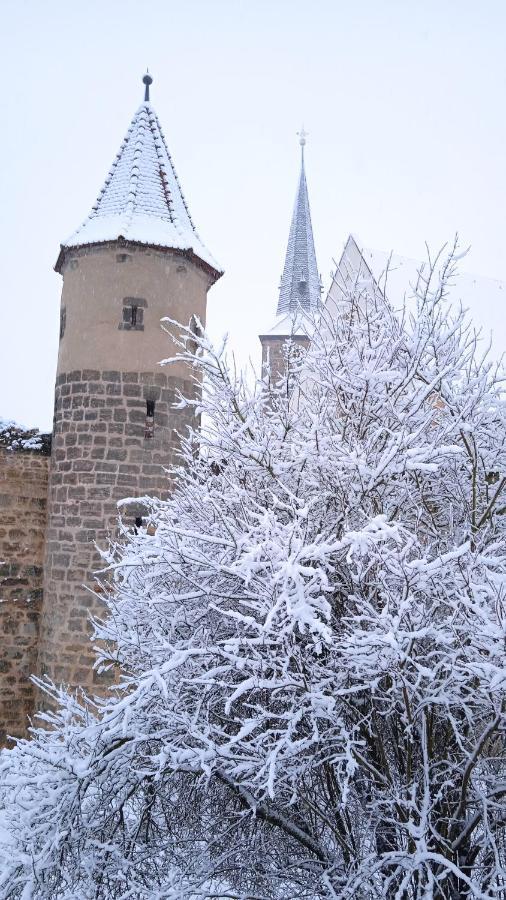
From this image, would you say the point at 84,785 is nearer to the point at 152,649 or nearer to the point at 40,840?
the point at 40,840

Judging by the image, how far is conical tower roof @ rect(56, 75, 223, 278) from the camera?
31.0 feet

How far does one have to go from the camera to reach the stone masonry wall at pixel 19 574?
31.1ft

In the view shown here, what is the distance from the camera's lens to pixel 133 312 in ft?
30.8

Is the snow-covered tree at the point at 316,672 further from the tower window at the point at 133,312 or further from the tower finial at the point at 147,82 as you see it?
the tower finial at the point at 147,82

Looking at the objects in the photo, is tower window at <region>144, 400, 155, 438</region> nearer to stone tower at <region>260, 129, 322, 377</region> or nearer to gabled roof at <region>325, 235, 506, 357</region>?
gabled roof at <region>325, 235, 506, 357</region>

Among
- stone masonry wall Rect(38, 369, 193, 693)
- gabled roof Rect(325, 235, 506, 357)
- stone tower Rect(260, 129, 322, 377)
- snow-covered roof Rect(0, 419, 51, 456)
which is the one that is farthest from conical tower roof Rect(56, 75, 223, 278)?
stone tower Rect(260, 129, 322, 377)

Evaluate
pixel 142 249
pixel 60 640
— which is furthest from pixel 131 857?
pixel 142 249

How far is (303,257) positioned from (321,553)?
27.5 meters

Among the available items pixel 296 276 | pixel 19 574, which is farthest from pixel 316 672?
pixel 296 276

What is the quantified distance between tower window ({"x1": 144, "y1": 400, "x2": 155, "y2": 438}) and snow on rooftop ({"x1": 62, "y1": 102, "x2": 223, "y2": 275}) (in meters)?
1.82

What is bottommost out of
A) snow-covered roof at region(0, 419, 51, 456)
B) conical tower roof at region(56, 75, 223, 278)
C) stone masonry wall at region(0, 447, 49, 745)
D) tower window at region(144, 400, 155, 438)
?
stone masonry wall at region(0, 447, 49, 745)

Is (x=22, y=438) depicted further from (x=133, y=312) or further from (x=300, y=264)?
(x=300, y=264)

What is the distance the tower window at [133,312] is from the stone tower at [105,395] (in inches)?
0.4

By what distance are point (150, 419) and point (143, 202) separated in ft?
8.82
